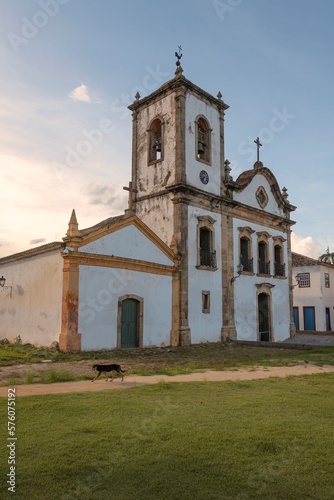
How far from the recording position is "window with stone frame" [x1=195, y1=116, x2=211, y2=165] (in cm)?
1919

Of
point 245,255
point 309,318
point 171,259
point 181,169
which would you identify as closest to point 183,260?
point 171,259

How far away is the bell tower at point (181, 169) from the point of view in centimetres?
1728

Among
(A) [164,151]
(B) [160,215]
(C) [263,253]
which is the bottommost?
(C) [263,253]

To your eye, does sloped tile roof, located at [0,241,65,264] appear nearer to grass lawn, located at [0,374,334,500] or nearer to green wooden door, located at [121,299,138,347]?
green wooden door, located at [121,299,138,347]

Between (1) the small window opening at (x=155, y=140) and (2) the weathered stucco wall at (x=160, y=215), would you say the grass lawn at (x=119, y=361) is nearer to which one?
(2) the weathered stucco wall at (x=160, y=215)

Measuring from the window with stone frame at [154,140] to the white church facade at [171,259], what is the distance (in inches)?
Result: 2.0

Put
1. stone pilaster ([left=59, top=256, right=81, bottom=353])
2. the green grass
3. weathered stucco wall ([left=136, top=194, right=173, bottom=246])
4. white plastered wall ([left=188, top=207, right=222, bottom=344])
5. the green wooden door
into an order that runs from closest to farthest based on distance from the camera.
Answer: the green grass, stone pilaster ([left=59, top=256, right=81, bottom=353]), the green wooden door, white plastered wall ([left=188, top=207, right=222, bottom=344]), weathered stucco wall ([left=136, top=194, right=173, bottom=246])

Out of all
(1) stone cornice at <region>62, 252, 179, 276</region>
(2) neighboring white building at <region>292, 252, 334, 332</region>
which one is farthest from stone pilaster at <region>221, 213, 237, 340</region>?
(2) neighboring white building at <region>292, 252, 334, 332</region>

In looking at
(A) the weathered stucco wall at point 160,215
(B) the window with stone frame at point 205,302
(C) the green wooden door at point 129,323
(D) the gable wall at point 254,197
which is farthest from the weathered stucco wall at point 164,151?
(C) the green wooden door at point 129,323

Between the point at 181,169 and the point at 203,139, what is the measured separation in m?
3.00

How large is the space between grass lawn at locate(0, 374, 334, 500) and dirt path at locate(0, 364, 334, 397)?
2.70 ft

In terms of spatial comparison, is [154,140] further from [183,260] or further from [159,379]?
[159,379]

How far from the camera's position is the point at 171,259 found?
16.5 meters

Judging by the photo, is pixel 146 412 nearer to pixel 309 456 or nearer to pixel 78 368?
pixel 309 456
